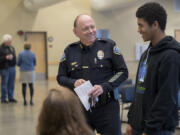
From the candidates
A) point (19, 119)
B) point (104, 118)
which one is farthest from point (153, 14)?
point (19, 119)

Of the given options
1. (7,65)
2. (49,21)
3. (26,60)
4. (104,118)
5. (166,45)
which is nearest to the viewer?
(166,45)

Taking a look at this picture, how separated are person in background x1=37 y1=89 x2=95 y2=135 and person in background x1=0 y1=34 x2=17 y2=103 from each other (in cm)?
665

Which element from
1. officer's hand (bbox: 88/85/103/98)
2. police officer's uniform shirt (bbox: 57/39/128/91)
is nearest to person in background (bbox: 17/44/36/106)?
police officer's uniform shirt (bbox: 57/39/128/91)

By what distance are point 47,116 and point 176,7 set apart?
40.6 ft

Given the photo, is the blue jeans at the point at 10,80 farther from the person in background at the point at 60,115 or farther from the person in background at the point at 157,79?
the person in background at the point at 60,115

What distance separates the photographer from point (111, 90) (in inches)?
93.8

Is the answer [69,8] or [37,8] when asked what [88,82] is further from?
[69,8]

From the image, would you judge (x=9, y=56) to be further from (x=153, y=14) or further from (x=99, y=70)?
(x=153, y=14)

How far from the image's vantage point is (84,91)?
2.31 m

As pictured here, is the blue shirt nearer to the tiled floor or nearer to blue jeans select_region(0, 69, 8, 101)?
blue jeans select_region(0, 69, 8, 101)

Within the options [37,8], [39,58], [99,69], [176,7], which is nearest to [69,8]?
[37,8]

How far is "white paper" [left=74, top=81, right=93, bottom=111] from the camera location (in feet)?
7.51

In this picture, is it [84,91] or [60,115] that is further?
[84,91]

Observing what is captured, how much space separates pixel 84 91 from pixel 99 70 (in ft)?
0.77
